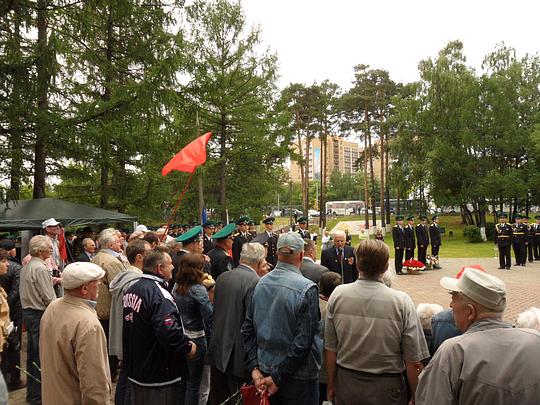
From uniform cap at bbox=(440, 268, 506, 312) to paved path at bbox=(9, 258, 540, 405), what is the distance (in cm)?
590

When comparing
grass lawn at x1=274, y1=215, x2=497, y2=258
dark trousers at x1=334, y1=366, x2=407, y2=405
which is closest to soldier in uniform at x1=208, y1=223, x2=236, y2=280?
dark trousers at x1=334, y1=366, x2=407, y2=405

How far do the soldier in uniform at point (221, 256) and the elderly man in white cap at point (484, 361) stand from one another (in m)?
3.89

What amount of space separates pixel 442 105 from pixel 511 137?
583cm

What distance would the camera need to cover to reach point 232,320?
3.98m

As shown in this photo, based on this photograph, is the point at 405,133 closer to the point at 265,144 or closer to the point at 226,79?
the point at 265,144

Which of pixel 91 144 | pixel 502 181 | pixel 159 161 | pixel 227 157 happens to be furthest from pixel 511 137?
pixel 91 144

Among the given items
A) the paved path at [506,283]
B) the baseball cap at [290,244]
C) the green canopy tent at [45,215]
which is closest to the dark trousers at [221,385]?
the baseball cap at [290,244]

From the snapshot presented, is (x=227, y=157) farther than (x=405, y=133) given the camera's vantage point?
No

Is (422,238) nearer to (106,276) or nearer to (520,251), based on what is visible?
(520,251)

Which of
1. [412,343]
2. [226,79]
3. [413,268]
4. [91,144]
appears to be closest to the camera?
[412,343]

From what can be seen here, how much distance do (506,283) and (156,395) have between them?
518 inches

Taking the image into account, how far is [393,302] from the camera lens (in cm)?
305

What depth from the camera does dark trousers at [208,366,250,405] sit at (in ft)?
13.4

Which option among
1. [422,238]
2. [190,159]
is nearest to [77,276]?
[190,159]
